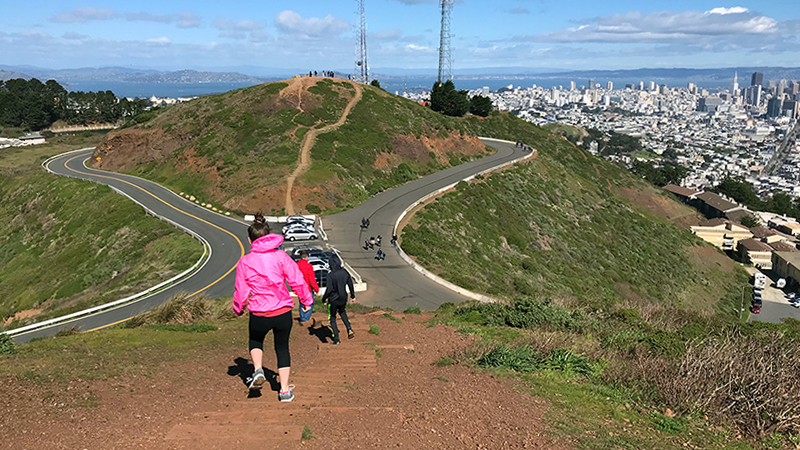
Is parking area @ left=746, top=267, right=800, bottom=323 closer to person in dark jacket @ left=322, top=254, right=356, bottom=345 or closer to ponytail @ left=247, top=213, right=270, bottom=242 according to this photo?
person in dark jacket @ left=322, top=254, right=356, bottom=345

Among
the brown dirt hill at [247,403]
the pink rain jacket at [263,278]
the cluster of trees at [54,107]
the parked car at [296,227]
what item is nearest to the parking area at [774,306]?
the parked car at [296,227]

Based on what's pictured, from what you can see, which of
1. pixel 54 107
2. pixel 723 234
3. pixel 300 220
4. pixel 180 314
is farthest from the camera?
pixel 54 107

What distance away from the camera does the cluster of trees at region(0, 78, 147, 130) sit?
296 feet

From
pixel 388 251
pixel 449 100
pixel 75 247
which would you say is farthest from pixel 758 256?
pixel 75 247

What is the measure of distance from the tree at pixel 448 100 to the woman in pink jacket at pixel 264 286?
74.6m

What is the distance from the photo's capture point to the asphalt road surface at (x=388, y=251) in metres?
23.7

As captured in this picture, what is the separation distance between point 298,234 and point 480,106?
61950 millimetres

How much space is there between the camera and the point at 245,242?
31203mm

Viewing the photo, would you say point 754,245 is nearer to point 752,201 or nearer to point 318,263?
point 752,201

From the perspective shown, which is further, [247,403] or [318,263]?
[318,263]

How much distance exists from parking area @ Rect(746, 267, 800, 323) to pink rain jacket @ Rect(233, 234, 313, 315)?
179 ft

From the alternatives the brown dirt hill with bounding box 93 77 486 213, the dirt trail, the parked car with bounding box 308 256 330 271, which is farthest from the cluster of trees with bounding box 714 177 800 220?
the parked car with bounding box 308 256 330 271

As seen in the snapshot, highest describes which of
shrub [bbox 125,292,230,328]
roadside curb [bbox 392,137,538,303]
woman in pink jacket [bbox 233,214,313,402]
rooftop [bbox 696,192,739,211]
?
woman in pink jacket [bbox 233,214,313,402]

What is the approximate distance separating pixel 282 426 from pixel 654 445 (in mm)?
4759
